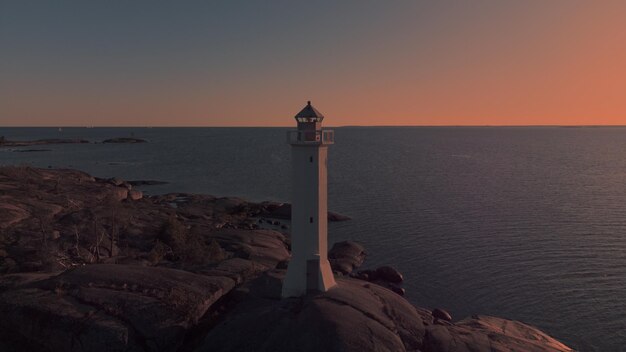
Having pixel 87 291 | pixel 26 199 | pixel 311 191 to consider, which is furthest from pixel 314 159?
pixel 26 199

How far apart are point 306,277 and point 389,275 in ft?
50.4

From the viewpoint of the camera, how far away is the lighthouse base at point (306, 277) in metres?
20.0

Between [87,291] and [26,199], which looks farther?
[26,199]

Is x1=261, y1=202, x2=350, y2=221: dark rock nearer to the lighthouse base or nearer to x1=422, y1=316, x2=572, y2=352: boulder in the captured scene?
x1=422, y1=316, x2=572, y2=352: boulder

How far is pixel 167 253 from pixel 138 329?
15939 mm

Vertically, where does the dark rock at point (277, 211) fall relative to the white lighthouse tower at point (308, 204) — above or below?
below

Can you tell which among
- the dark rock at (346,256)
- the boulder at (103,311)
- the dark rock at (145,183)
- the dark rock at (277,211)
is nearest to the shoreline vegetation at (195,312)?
the boulder at (103,311)

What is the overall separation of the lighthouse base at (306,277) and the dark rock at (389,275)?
14.3 meters

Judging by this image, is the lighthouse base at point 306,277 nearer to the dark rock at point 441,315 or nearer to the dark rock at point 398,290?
the dark rock at point 441,315

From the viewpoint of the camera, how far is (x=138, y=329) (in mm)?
16844

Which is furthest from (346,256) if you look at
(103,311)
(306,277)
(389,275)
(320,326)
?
(103,311)

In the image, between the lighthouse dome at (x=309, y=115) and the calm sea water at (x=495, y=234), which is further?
the calm sea water at (x=495, y=234)

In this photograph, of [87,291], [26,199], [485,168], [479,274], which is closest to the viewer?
[87,291]

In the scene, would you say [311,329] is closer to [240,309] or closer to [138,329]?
[240,309]
